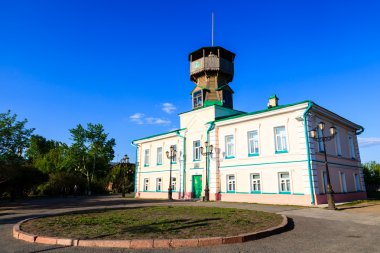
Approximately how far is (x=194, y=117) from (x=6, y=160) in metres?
18.9

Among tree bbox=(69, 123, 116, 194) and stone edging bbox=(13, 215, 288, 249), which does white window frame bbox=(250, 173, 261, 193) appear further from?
tree bbox=(69, 123, 116, 194)

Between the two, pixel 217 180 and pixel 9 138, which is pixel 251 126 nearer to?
pixel 217 180

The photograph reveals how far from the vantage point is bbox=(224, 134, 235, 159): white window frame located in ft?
77.4

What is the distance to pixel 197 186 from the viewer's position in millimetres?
26391

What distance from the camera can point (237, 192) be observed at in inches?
876

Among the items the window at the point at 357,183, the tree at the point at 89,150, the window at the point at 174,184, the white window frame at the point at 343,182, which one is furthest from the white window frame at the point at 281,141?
the tree at the point at 89,150

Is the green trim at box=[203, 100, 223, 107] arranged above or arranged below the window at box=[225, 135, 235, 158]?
above

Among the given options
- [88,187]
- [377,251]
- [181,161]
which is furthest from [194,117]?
[88,187]

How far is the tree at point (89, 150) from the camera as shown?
5072cm

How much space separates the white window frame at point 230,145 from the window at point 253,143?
68.0 inches

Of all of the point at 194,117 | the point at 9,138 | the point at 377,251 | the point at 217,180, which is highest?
the point at 194,117

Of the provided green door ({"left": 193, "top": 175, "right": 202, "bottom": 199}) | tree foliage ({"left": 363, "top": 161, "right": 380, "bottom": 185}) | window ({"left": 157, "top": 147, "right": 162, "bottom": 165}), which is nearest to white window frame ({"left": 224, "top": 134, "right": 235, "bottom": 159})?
green door ({"left": 193, "top": 175, "right": 202, "bottom": 199})

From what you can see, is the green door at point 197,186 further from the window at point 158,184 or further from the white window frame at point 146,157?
the white window frame at point 146,157

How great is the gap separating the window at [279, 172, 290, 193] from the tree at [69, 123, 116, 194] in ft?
130
